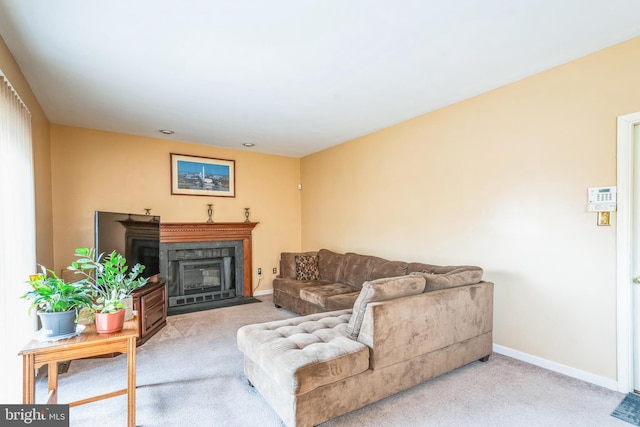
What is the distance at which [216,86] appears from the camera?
303 centimetres

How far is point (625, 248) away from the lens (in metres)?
2.33

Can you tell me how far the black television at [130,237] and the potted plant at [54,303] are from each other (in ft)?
4.87

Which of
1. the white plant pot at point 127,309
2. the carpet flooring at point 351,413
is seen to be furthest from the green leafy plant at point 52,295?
the carpet flooring at point 351,413

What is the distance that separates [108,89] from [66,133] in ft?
5.88

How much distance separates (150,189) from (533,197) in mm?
4872

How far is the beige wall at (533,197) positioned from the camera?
2.45m

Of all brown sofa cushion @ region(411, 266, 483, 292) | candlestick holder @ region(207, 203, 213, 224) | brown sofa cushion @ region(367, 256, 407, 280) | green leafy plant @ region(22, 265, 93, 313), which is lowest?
brown sofa cushion @ region(367, 256, 407, 280)

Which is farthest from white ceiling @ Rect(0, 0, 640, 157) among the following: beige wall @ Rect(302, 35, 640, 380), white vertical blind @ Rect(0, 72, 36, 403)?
white vertical blind @ Rect(0, 72, 36, 403)

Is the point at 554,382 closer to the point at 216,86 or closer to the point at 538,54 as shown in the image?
the point at 538,54

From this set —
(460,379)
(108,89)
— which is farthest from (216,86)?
(460,379)

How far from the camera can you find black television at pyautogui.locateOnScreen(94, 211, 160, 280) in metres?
3.20

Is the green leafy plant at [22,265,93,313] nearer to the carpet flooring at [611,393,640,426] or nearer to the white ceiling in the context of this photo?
the white ceiling

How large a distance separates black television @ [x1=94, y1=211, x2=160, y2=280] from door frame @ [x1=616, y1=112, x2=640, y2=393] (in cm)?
444

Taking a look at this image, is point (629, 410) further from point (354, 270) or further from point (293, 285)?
point (293, 285)
